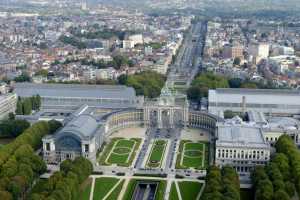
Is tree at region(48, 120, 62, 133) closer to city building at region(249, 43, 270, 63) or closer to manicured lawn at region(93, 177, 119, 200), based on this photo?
manicured lawn at region(93, 177, 119, 200)

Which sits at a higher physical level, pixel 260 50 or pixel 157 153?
pixel 260 50

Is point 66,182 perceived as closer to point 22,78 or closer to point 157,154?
point 157,154

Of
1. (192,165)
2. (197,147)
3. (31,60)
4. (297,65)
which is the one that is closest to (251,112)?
(197,147)

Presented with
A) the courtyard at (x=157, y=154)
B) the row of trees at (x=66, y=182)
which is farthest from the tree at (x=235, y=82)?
the row of trees at (x=66, y=182)

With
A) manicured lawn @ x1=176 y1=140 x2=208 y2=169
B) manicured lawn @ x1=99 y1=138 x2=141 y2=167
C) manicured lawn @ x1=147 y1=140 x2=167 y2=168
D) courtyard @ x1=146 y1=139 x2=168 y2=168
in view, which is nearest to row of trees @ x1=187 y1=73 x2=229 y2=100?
manicured lawn @ x1=176 y1=140 x2=208 y2=169

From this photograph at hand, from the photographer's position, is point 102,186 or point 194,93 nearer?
point 102,186

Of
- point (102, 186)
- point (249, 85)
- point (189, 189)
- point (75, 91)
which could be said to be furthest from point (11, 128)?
point (249, 85)

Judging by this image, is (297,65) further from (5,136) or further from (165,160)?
(5,136)
